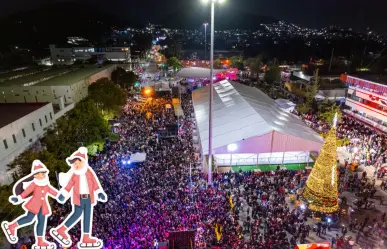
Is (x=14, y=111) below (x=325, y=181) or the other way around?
the other way around

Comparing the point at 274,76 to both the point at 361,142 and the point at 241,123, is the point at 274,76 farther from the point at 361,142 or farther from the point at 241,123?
the point at 241,123


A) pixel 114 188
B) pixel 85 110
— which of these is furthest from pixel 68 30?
pixel 114 188

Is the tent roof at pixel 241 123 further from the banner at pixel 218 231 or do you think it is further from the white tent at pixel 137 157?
the banner at pixel 218 231

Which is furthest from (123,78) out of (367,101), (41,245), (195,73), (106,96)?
(41,245)

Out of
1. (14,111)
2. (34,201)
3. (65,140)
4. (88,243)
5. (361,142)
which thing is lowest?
(361,142)

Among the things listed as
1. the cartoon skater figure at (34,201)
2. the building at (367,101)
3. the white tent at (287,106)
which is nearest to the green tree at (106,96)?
the white tent at (287,106)

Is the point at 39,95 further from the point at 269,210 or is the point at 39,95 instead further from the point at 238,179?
the point at 269,210

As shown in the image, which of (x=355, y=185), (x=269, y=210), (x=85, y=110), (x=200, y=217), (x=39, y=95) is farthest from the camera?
(x=39, y=95)
